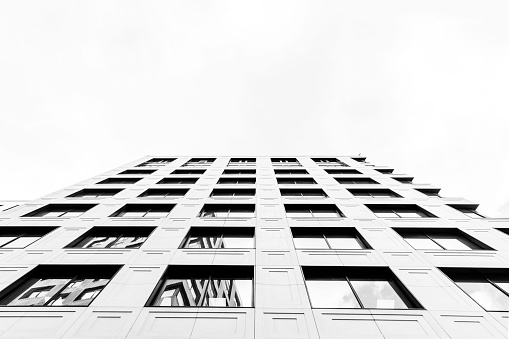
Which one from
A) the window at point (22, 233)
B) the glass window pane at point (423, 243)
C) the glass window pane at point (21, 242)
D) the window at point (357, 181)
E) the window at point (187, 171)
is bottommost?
the glass window pane at point (423, 243)

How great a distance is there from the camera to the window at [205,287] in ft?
28.0

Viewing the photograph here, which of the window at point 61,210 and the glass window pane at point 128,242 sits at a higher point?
the window at point 61,210

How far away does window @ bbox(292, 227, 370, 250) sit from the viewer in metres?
11.8

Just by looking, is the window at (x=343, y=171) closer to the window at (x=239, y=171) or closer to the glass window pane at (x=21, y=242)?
the window at (x=239, y=171)

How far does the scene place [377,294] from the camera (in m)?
8.91

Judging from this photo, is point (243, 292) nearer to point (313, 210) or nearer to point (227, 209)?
point (227, 209)

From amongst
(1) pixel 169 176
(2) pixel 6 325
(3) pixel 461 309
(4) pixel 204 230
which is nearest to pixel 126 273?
(2) pixel 6 325

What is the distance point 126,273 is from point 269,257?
18.3 feet

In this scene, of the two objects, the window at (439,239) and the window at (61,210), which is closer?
the window at (439,239)

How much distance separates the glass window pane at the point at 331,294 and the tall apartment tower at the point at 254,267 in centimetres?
5

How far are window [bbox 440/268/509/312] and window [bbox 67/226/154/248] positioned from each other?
1370cm

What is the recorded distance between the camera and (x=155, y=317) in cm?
750

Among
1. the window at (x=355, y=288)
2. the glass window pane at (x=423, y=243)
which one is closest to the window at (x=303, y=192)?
the glass window pane at (x=423, y=243)

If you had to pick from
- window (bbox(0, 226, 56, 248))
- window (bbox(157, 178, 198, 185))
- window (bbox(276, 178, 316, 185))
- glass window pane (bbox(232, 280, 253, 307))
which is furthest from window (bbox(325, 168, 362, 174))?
window (bbox(0, 226, 56, 248))
